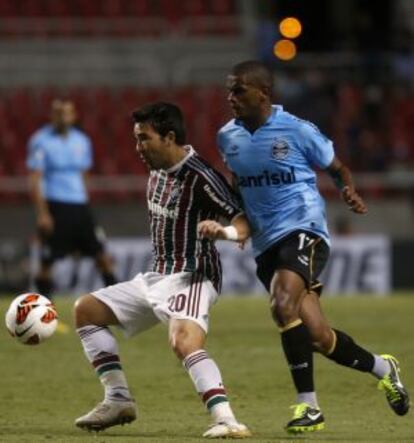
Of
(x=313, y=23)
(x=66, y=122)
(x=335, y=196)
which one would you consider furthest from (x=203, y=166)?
(x=313, y=23)

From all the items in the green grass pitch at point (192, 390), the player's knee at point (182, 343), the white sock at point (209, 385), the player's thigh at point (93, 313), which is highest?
the player's thigh at point (93, 313)

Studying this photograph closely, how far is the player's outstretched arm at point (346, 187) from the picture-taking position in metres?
7.94

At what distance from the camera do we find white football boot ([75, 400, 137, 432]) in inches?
307

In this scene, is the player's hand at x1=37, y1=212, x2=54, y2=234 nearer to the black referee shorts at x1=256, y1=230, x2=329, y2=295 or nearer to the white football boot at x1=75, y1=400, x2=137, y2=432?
the black referee shorts at x1=256, y1=230, x2=329, y2=295

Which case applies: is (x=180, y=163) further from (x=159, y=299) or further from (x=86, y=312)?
(x=86, y=312)

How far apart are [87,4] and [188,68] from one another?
2.27 metres

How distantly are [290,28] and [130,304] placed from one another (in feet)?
62.4

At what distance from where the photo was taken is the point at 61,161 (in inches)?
618

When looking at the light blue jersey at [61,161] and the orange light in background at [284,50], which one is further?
the orange light in background at [284,50]

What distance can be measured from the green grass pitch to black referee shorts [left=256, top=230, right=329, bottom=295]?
837 millimetres

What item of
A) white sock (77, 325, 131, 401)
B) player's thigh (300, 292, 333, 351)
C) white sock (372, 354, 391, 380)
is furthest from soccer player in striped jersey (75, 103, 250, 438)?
white sock (372, 354, 391, 380)

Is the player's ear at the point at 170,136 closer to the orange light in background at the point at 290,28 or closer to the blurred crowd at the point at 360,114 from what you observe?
the blurred crowd at the point at 360,114

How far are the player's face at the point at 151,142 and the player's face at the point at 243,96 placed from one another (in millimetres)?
500

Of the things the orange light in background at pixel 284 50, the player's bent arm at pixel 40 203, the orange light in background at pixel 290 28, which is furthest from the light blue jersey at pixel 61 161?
the orange light in background at pixel 290 28
